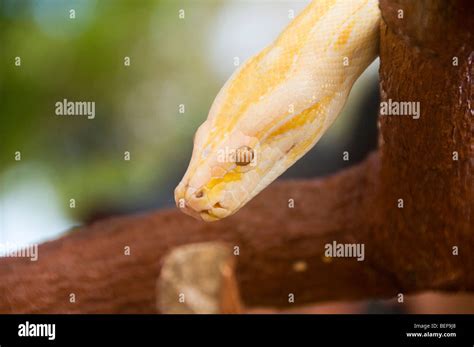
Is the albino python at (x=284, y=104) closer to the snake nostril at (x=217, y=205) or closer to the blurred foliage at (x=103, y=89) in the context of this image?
the snake nostril at (x=217, y=205)

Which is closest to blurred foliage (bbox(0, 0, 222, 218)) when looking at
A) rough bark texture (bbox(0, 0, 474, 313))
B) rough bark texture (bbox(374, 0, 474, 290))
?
rough bark texture (bbox(0, 0, 474, 313))

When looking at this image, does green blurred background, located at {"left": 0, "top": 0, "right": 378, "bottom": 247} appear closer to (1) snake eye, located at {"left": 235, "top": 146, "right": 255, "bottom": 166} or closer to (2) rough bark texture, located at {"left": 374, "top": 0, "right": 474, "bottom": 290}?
(2) rough bark texture, located at {"left": 374, "top": 0, "right": 474, "bottom": 290}

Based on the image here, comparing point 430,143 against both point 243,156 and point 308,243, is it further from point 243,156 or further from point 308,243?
point 308,243

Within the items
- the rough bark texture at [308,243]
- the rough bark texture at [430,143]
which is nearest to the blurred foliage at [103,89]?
the rough bark texture at [308,243]

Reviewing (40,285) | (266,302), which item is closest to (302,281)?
(266,302)

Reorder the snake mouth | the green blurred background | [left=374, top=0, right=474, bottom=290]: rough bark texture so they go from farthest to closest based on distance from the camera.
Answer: the green blurred background, the snake mouth, [left=374, top=0, right=474, bottom=290]: rough bark texture
